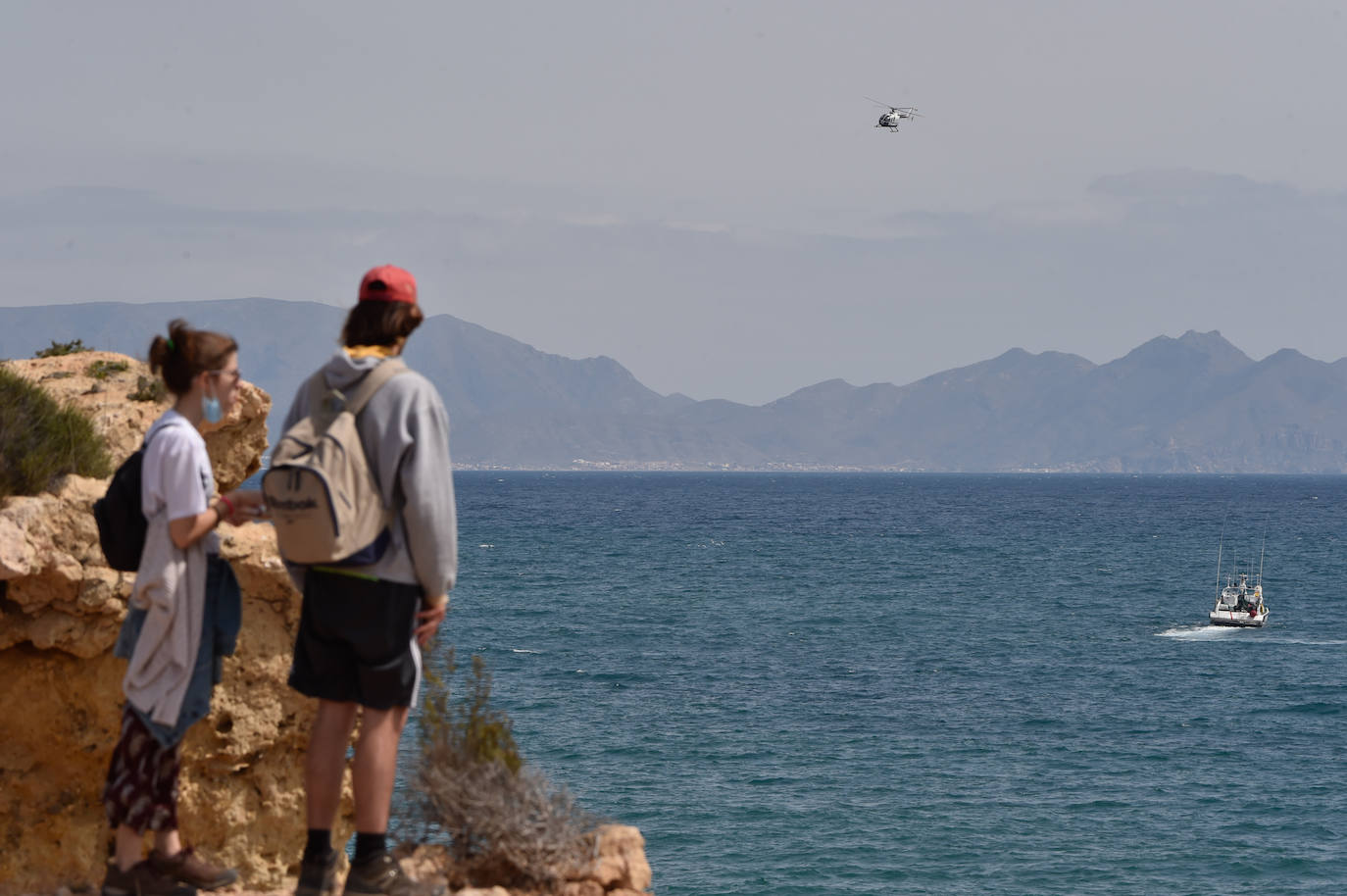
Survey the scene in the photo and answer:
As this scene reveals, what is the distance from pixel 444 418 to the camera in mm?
4352

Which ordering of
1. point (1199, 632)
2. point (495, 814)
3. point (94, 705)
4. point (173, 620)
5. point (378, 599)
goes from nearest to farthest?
point (378, 599) → point (173, 620) → point (495, 814) → point (94, 705) → point (1199, 632)

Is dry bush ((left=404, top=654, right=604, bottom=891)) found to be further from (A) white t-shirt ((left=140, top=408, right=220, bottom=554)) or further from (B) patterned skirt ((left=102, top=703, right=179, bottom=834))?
(A) white t-shirt ((left=140, top=408, right=220, bottom=554))

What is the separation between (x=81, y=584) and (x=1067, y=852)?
27.8m

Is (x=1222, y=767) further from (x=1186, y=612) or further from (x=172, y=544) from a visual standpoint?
(x=172, y=544)

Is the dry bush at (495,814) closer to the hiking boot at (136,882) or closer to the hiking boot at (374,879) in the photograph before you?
the hiking boot at (374,879)

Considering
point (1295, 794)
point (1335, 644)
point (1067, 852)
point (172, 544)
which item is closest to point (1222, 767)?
point (1295, 794)

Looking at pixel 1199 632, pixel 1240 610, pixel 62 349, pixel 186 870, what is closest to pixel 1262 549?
pixel 1240 610

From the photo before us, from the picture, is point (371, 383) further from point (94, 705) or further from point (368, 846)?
point (94, 705)

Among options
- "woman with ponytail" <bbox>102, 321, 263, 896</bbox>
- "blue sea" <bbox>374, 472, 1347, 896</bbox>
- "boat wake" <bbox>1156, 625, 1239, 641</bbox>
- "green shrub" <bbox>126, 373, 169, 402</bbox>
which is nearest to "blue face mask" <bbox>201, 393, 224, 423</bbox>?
"woman with ponytail" <bbox>102, 321, 263, 896</bbox>

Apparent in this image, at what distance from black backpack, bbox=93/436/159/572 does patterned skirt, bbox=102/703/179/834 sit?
58 cm

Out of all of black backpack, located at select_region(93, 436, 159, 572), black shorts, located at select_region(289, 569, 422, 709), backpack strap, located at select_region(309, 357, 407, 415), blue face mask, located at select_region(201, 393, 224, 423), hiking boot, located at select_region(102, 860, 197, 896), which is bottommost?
hiking boot, located at select_region(102, 860, 197, 896)

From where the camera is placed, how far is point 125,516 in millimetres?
4480

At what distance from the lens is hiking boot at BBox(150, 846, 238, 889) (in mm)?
4574

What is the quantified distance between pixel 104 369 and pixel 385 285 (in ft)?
11.5
